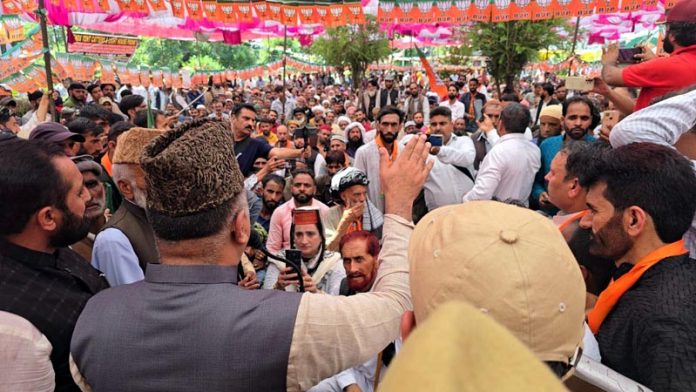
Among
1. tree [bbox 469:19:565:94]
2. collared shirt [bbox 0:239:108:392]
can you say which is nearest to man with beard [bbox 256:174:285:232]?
collared shirt [bbox 0:239:108:392]

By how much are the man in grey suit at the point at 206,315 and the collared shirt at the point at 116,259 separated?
2.25 feet

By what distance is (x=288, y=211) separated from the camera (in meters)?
3.86

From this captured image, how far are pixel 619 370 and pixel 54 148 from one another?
195cm

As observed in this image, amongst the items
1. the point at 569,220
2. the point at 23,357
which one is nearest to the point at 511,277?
the point at 23,357

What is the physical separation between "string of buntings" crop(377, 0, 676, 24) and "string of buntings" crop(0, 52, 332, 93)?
6811mm

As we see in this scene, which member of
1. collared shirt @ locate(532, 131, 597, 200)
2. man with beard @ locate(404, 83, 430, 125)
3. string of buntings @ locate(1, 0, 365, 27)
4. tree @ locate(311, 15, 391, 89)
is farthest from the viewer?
tree @ locate(311, 15, 391, 89)

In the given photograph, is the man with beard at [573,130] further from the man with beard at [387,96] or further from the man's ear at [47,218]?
the man with beard at [387,96]

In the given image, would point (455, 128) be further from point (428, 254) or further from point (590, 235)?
point (428, 254)

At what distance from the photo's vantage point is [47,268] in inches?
58.3

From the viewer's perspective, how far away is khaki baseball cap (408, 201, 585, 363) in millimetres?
894

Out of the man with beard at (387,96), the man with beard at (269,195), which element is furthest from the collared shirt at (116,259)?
the man with beard at (387,96)

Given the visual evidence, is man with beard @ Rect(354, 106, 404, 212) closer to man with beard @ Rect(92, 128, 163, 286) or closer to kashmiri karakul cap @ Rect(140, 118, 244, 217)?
man with beard @ Rect(92, 128, 163, 286)

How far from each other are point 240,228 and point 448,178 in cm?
310

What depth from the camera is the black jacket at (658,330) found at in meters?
1.16
